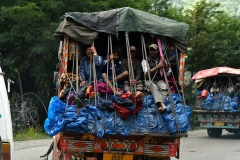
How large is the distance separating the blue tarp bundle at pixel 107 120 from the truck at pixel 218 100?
10.4m

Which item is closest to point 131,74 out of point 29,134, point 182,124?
point 182,124

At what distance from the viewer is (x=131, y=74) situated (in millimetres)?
8375

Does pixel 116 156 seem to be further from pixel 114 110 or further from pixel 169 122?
pixel 169 122

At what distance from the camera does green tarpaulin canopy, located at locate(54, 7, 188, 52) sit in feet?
27.8

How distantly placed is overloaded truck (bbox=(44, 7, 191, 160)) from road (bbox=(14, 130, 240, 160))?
175 inches

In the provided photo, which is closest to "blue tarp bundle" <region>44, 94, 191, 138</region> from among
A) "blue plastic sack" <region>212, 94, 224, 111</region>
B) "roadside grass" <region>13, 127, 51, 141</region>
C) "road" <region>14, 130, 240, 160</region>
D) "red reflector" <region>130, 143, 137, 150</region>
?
"red reflector" <region>130, 143, 137, 150</region>

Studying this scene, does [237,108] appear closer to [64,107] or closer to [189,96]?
[189,96]

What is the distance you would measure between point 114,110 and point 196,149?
7.92 m

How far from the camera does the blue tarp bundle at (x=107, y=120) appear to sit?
695cm

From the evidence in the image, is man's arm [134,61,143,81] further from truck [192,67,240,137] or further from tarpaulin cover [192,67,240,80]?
tarpaulin cover [192,67,240,80]

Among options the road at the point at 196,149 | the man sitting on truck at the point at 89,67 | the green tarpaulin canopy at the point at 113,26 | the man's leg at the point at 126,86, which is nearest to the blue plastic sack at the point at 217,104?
the road at the point at 196,149

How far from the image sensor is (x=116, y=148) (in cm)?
739

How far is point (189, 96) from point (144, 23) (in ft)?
58.2

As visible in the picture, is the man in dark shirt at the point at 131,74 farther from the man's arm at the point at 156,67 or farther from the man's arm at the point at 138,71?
the man's arm at the point at 156,67
